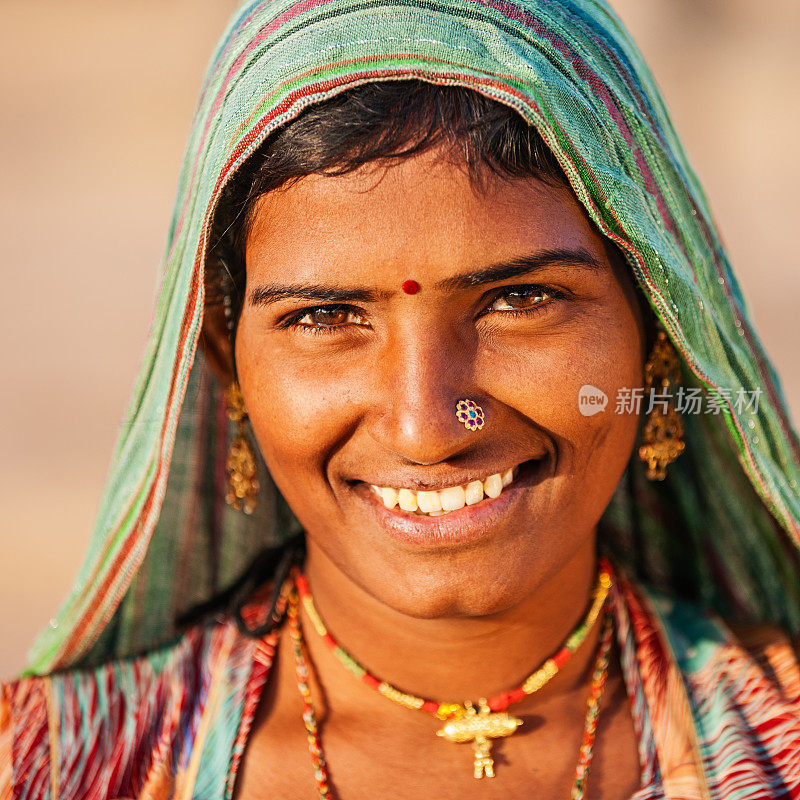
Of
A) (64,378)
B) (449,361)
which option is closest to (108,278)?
(64,378)

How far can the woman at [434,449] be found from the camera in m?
1.78

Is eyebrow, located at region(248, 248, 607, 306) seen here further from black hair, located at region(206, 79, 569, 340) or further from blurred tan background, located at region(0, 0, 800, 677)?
blurred tan background, located at region(0, 0, 800, 677)

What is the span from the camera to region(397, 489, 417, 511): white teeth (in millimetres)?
1892

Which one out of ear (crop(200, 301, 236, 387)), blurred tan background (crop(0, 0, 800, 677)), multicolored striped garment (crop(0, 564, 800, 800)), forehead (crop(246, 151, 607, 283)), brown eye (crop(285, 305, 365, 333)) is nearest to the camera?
forehead (crop(246, 151, 607, 283))

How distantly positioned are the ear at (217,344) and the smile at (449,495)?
1.44ft

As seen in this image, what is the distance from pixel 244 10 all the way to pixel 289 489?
33.5 inches

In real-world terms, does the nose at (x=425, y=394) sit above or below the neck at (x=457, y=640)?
above

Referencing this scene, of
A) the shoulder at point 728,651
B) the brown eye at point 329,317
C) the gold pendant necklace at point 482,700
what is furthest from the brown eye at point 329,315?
the shoulder at point 728,651

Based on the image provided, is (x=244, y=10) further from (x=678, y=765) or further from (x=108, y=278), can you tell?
(x=108, y=278)

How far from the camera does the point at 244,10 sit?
2.06 meters

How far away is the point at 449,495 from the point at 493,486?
0.25ft

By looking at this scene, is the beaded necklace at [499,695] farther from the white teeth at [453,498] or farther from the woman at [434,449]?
the white teeth at [453,498]

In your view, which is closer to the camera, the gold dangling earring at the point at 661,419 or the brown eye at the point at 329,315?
the brown eye at the point at 329,315

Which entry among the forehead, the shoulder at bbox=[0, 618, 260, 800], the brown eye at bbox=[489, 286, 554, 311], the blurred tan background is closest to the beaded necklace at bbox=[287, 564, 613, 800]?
the shoulder at bbox=[0, 618, 260, 800]
